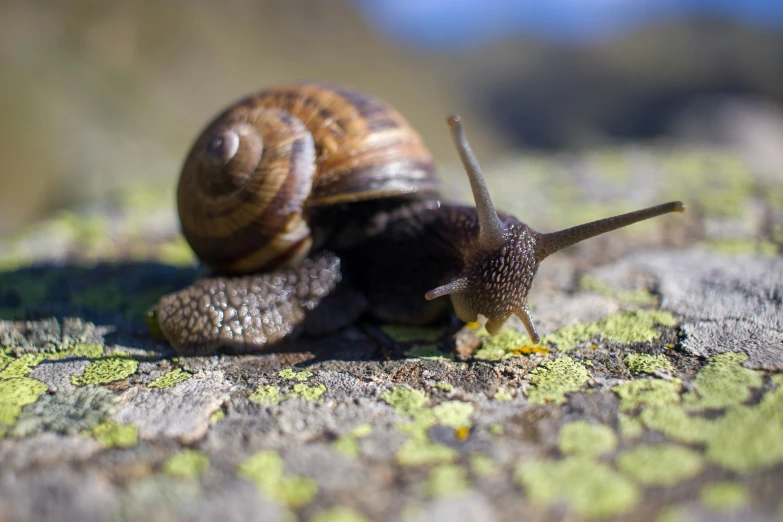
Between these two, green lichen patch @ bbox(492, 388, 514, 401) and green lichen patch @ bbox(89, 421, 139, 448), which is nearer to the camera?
green lichen patch @ bbox(89, 421, 139, 448)

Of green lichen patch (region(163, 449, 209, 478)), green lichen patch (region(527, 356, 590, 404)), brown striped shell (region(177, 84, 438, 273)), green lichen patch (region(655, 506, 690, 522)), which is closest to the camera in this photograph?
green lichen patch (region(655, 506, 690, 522))

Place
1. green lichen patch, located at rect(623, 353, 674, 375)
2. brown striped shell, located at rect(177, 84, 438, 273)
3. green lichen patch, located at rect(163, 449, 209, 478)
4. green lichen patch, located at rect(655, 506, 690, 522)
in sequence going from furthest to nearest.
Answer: brown striped shell, located at rect(177, 84, 438, 273), green lichen patch, located at rect(623, 353, 674, 375), green lichen patch, located at rect(163, 449, 209, 478), green lichen patch, located at rect(655, 506, 690, 522)

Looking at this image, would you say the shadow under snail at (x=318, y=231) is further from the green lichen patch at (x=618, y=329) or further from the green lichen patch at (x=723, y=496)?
the green lichen patch at (x=723, y=496)

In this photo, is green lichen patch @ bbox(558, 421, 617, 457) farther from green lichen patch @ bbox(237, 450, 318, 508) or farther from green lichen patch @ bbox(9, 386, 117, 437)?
green lichen patch @ bbox(9, 386, 117, 437)

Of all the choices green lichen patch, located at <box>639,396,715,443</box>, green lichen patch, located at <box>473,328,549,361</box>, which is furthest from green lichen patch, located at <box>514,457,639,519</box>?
green lichen patch, located at <box>473,328,549,361</box>


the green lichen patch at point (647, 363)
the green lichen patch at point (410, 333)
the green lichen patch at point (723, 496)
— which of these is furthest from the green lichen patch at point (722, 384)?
the green lichen patch at point (410, 333)

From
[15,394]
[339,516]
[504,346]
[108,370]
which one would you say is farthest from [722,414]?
[15,394]

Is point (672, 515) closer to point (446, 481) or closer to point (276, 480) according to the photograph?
point (446, 481)
